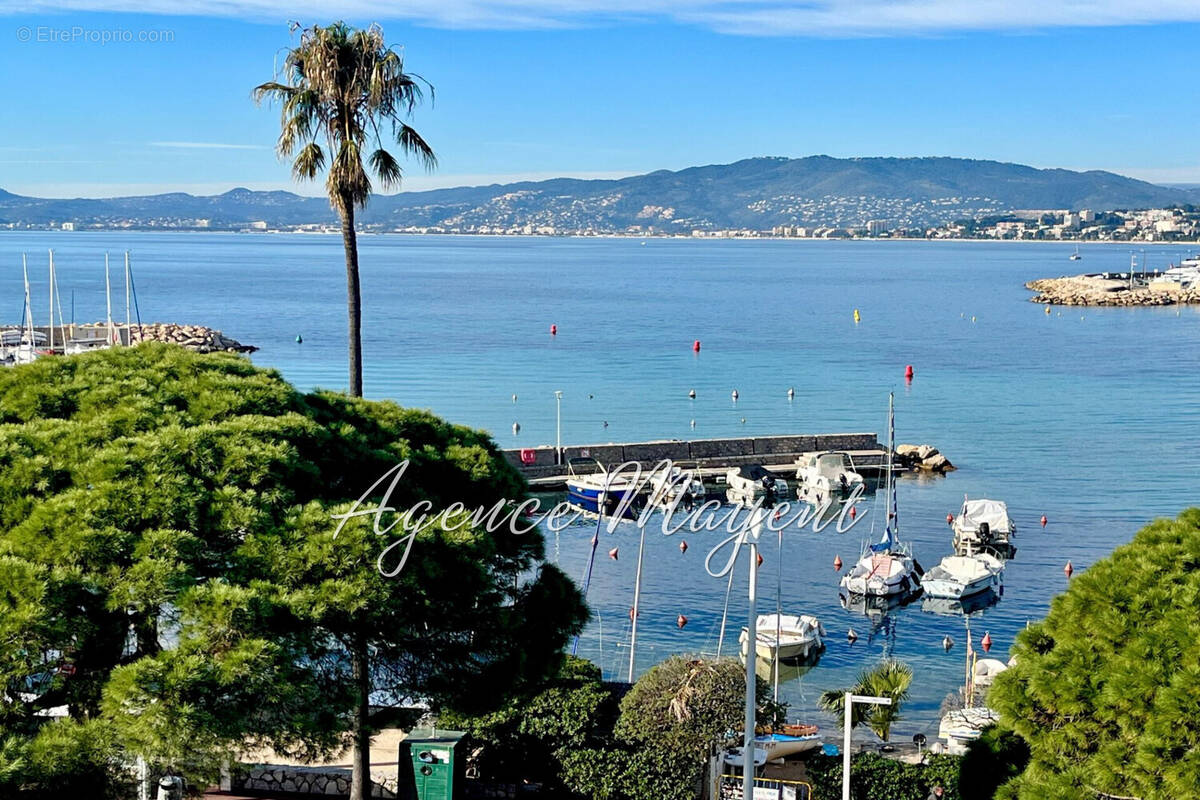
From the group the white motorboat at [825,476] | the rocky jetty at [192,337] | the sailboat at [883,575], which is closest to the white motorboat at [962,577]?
the sailboat at [883,575]

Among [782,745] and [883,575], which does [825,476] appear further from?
[782,745]

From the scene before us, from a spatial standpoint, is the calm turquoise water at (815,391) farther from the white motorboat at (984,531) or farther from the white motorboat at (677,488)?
the white motorboat at (677,488)

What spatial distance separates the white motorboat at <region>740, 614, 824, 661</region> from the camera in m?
31.3

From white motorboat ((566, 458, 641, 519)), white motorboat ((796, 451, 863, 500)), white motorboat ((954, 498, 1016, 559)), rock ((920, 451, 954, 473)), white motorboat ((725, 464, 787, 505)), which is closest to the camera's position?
white motorboat ((954, 498, 1016, 559))

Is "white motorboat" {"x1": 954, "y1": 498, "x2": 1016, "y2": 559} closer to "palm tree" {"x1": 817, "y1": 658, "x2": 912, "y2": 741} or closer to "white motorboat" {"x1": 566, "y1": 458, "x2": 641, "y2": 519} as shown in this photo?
"white motorboat" {"x1": 566, "y1": 458, "x2": 641, "y2": 519}

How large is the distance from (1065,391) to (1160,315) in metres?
67.6

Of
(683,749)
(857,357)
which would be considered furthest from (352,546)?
(857,357)

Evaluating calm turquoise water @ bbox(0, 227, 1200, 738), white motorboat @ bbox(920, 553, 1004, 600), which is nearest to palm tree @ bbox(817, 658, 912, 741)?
calm turquoise water @ bbox(0, 227, 1200, 738)

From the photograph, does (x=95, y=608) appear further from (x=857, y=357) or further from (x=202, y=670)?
(x=857, y=357)

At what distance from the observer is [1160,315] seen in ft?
460

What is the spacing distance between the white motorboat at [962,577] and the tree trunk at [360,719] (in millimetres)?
25043

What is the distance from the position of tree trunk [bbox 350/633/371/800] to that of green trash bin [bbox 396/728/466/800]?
0.49 meters

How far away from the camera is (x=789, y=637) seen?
104 feet

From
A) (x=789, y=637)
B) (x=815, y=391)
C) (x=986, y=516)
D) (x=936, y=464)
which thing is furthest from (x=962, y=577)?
(x=815, y=391)
